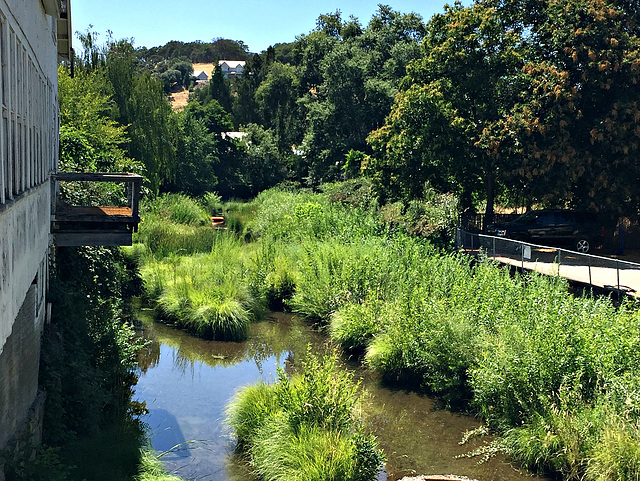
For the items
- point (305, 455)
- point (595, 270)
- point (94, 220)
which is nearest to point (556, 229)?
point (595, 270)

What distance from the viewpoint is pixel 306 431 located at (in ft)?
31.8

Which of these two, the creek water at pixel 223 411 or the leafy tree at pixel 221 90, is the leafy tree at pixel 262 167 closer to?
the leafy tree at pixel 221 90

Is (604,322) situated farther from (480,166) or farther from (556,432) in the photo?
(480,166)

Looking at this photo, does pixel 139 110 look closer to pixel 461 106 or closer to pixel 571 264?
pixel 461 106

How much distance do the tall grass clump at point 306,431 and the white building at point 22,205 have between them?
3324mm

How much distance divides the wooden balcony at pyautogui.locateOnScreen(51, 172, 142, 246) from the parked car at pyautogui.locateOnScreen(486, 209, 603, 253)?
618 inches

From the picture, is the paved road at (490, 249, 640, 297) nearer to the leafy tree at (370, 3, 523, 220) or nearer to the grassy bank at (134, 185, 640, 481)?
the grassy bank at (134, 185, 640, 481)

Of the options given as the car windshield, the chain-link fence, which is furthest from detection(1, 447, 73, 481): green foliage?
the car windshield

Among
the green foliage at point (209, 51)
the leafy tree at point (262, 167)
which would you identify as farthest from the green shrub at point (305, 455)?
the green foliage at point (209, 51)

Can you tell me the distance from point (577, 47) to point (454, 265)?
32.0 feet

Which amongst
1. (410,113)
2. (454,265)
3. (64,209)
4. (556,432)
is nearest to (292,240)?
(410,113)

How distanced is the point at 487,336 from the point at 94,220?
23.0 feet

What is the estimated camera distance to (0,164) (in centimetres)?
468

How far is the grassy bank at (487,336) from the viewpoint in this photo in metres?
9.74
